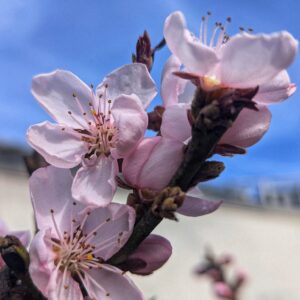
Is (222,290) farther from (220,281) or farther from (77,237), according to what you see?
(77,237)

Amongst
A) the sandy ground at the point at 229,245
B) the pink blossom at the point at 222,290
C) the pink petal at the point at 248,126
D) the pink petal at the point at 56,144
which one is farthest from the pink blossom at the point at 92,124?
the sandy ground at the point at 229,245

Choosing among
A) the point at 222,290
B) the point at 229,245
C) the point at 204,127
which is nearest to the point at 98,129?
the point at 204,127

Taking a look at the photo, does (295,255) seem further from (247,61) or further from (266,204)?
(247,61)

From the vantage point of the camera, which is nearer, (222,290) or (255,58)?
(255,58)

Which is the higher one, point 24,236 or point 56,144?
point 56,144

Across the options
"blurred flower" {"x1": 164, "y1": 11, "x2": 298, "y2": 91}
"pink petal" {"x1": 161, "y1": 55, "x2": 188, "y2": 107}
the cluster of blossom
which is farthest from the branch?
the cluster of blossom

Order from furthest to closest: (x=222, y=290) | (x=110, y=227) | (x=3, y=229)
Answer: (x=222, y=290)
(x=3, y=229)
(x=110, y=227)

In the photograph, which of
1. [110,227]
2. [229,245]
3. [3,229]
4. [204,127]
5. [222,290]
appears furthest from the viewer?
[229,245]

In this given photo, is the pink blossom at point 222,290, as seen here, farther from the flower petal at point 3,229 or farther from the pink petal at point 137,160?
the pink petal at point 137,160
